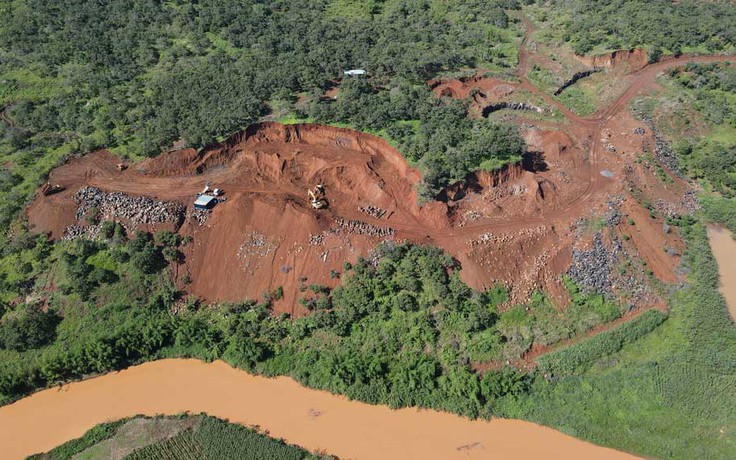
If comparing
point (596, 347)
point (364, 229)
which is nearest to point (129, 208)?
point (364, 229)

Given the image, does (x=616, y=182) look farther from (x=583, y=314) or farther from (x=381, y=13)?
(x=381, y=13)

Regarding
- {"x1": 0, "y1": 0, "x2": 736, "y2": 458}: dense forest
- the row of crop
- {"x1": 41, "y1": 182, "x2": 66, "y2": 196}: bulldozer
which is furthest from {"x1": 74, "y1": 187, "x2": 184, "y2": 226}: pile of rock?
the row of crop

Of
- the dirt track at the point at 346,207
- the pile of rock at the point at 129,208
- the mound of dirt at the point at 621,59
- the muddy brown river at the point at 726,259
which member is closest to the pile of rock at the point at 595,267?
the dirt track at the point at 346,207

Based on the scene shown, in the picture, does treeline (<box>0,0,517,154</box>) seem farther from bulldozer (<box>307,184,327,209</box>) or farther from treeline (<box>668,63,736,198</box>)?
treeline (<box>668,63,736,198</box>)

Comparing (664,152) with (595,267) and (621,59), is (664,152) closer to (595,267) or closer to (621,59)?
(621,59)

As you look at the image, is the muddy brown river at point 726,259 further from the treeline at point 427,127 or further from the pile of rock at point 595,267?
the treeline at point 427,127

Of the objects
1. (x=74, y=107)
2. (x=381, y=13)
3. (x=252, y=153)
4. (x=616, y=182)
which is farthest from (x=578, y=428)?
(x=381, y=13)
